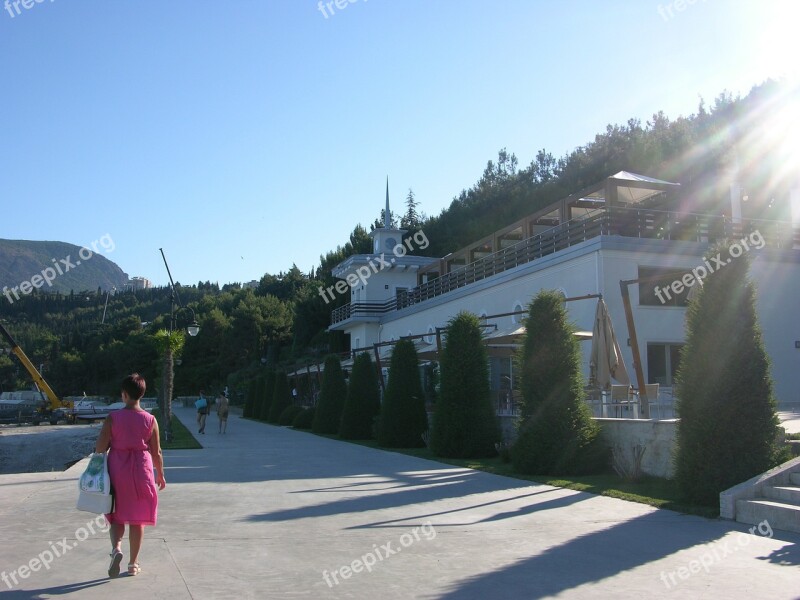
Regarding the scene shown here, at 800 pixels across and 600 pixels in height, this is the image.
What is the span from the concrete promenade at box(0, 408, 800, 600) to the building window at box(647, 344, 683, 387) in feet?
41.4

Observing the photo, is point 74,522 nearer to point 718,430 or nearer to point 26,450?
point 718,430

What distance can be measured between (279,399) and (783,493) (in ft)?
98.4

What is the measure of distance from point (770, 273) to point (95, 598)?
2356 cm

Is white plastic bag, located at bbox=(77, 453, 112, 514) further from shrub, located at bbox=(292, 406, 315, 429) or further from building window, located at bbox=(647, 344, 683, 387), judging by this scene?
shrub, located at bbox=(292, 406, 315, 429)

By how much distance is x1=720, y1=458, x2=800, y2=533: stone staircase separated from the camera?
799 centimetres

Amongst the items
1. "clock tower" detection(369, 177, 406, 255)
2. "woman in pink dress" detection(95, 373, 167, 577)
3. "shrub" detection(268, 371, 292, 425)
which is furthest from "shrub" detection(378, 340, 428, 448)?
"clock tower" detection(369, 177, 406, 255)

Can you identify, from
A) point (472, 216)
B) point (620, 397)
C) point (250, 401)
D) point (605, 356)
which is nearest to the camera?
point (605, 356)

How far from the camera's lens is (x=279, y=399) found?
3641 cm

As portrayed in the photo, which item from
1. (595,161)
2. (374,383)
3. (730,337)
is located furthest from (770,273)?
(595,161)

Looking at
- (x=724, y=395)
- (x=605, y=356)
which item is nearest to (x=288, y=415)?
(x=605, y=356)

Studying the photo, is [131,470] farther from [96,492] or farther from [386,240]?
[386,240]

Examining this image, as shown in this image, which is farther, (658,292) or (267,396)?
(267,396)

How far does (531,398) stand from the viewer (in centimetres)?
1338

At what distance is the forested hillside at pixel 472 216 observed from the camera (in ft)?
144
